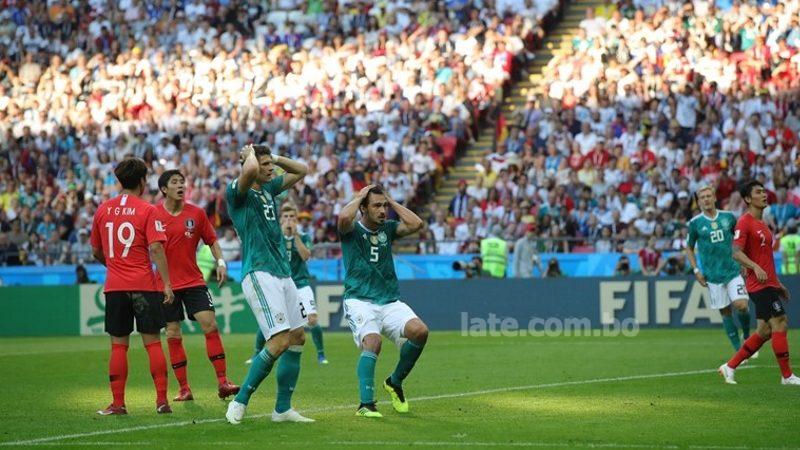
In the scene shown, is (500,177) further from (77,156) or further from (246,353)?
(77,156)

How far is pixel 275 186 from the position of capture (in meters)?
11.7

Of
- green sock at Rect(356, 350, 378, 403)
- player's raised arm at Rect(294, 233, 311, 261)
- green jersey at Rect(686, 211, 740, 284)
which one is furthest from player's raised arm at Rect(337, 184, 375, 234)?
green jersey at Rect(686, 211, 740, 284)

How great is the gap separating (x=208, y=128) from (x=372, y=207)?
2447cm

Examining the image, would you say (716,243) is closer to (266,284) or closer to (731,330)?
(731,330)

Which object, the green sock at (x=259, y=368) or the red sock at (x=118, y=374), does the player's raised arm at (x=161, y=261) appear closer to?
the red sock at (x=118, y=374)

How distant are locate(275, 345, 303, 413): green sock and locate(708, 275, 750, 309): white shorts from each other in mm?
8131

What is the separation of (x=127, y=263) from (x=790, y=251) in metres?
15.9

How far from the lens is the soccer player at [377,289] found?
39.7 ft

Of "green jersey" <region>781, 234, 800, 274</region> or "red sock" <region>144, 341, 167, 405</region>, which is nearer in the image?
"red sock" <region>144, 341, 167, 405</region>

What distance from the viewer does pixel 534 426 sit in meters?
11.0

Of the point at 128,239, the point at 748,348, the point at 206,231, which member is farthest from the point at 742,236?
the point at 128,239

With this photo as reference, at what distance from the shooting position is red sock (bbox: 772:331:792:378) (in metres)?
14.4

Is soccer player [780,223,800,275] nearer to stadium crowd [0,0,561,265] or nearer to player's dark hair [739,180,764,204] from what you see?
stadium crowd [0,0,561,265]

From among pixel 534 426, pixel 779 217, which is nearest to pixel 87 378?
pixel 534 426
